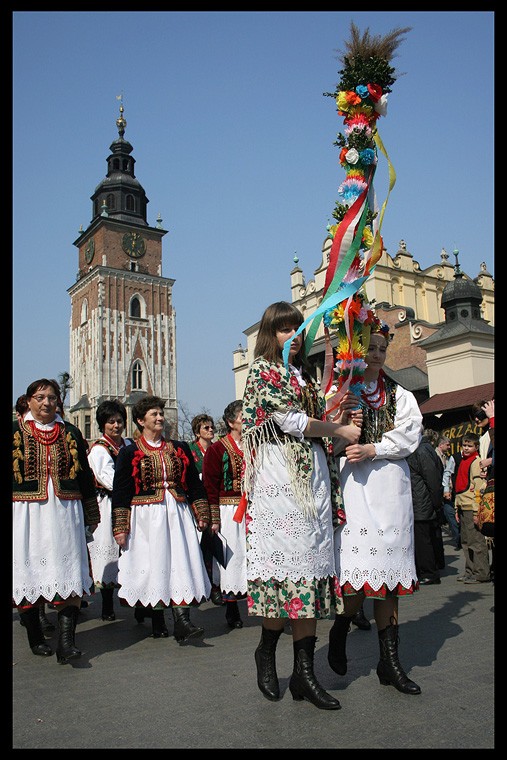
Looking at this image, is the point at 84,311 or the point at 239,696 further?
the point at 84,311

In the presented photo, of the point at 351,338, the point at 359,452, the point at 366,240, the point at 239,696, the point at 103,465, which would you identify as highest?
the point at 366,240

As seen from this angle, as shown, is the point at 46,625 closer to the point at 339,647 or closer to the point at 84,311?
the point at 339,647

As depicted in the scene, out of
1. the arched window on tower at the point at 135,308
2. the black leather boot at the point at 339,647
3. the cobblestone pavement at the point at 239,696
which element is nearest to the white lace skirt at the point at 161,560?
the cobblestone pavement at the point at 239,696

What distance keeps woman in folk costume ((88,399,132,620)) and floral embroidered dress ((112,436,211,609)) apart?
1.07 meters

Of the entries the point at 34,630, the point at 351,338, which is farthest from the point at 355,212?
the point at 34,630

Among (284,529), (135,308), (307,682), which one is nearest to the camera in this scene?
(307,682)

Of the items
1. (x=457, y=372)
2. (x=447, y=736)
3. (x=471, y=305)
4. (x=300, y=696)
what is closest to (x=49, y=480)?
(x=300, y=696)

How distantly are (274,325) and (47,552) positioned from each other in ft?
8.87

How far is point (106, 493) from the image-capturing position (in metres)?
6.96

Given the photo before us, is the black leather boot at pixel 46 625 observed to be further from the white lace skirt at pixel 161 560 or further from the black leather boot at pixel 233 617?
the black leather boot at pixel 233 617

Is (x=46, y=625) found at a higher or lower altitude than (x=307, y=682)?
lower

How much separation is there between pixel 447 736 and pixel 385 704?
54 cm

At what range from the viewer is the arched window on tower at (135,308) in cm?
6406

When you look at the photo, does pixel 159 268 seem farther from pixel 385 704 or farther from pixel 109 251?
pixel 385 704
